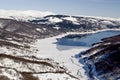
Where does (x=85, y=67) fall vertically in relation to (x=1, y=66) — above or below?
below

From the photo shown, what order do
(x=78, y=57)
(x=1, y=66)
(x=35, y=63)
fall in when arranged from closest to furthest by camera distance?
(x=1, y=66) → (x=35, y=63) → (x=78, y=57)

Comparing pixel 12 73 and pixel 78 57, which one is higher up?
pixel 12 73

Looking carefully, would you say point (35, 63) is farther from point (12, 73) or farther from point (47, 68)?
point (12, 73)

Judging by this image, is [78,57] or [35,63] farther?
[78,57]

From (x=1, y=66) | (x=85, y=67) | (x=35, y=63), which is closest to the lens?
(x=1, y=66)

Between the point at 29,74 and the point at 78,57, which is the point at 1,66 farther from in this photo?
the point at 78,57

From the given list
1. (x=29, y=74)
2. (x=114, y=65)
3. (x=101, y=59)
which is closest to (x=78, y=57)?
(x=101, y=59)

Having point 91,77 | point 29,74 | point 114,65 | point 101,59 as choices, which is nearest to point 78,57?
point 101,59

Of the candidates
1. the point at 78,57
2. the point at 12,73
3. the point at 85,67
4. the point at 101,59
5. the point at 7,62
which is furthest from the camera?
the point at 78,57

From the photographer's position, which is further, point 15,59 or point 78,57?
point 78,57
